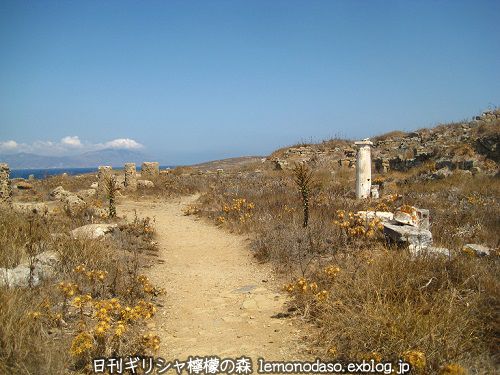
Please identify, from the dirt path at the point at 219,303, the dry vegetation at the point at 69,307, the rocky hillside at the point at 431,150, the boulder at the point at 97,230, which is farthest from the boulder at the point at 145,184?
the dry vegetation at the point at 69,307

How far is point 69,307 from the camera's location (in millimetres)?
4684

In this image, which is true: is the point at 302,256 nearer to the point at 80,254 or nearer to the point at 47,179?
the point at 80,254

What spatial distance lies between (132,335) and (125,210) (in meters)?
11.0

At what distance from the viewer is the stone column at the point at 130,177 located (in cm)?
1923

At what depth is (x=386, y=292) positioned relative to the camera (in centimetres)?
423

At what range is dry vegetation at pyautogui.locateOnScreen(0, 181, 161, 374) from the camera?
3180mm

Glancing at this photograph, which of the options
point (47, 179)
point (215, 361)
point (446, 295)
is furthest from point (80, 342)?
point (47, 179)

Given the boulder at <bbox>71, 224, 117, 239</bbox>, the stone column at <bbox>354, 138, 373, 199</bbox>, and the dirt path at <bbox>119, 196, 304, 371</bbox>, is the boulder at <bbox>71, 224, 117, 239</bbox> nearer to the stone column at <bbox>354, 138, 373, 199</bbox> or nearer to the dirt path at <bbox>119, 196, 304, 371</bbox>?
the dirt path at <bbox>119, 196, 304, 371</bbox>

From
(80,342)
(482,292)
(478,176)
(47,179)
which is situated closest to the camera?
(80,342)

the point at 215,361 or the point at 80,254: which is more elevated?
the point at 80,254

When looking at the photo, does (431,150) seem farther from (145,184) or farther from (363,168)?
(145,184)

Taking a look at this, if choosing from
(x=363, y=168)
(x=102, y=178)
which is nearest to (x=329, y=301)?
(x=363, y=168)

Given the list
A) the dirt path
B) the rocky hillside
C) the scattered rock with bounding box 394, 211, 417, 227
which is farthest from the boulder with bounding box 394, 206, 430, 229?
the rocky hillside

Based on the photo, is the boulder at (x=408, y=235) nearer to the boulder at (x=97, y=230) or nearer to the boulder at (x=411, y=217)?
the boulder at (x=411, y=217)
